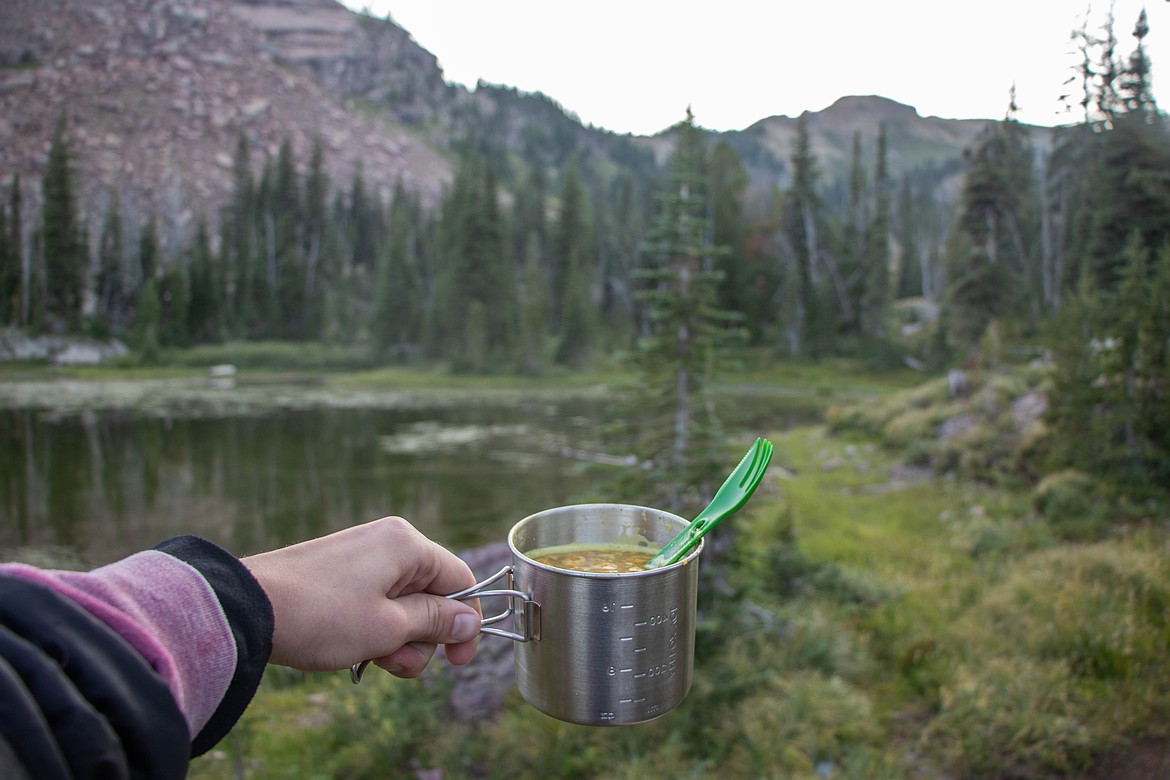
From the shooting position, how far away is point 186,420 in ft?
70.5

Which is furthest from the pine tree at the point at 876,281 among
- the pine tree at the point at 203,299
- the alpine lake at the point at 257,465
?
the pine tree at the point at 203,299

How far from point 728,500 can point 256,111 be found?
6300 centimetres

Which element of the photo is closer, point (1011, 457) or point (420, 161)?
point (1011, 457)

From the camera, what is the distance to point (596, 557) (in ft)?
4.50

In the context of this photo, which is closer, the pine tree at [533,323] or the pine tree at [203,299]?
the pine tree at [203,299]

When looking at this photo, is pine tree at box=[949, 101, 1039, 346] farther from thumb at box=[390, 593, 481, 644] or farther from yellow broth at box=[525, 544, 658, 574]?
thumb at box=[390, 593, 481, 644]

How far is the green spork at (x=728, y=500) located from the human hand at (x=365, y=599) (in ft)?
1.29

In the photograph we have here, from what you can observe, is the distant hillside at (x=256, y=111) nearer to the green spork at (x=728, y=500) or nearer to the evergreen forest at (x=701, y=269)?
the evergreen forest at (x=701, y=269)

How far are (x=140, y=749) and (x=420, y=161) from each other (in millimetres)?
95055

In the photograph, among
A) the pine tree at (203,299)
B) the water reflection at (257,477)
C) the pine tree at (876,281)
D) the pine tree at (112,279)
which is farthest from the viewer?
the pine tree at (876,281)

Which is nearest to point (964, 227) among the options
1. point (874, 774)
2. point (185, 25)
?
point (874, 774)

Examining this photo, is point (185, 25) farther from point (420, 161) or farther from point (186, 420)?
point (420, 161)

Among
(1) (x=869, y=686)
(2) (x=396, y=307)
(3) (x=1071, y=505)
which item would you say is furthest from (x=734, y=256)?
(1) (x=869, y=686)

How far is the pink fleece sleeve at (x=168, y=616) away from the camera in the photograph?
32.3 inches
